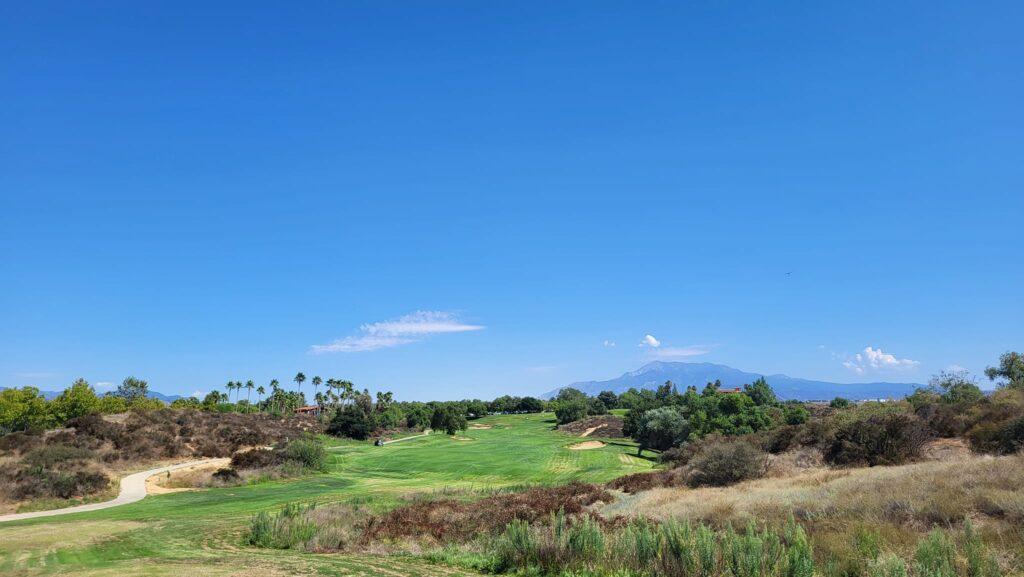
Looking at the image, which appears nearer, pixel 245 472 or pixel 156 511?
pixel 156 511

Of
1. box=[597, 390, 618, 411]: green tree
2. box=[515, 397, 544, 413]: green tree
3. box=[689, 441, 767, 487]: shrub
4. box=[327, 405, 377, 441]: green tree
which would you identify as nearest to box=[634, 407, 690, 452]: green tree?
box=[689, 441, 767, 487]: shrub

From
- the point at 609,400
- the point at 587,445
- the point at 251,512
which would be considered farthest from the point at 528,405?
the point at 251,512

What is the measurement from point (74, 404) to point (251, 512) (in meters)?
80.5

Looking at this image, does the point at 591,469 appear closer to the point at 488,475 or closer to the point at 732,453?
the point at 488,475

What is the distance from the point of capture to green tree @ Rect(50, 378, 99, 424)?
290 ft

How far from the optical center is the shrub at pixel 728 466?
3734 centimetres

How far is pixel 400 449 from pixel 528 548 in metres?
72.1

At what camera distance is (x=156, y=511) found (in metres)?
33.9

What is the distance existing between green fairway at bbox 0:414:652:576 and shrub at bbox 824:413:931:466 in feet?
67.9

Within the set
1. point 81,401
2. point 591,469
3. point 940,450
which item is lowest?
point 591,469

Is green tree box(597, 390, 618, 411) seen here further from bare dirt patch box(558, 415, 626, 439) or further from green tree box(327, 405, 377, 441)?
green tree box(327, 405, 377, 441)

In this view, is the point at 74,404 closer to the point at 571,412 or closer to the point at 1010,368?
the point at 571,412

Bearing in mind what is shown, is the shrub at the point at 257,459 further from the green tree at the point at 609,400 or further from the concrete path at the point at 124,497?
the green tree at the point at 609,400

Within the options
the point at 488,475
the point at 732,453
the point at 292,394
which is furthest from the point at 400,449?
the point at 292,394
